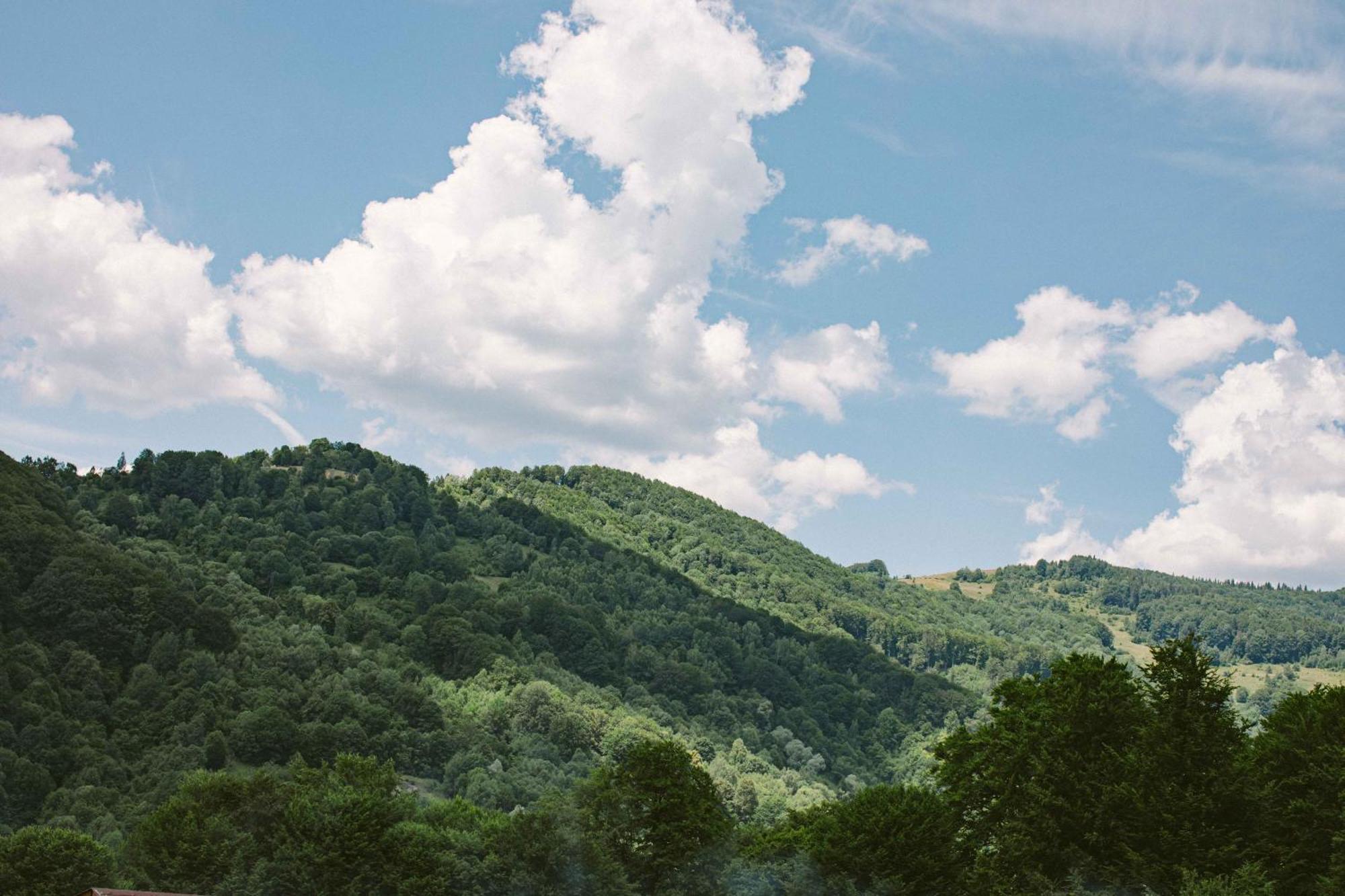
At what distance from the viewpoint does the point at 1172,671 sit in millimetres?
55781

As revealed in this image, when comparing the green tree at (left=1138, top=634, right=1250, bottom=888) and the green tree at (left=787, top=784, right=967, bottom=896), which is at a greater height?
the green tree at (left=1138, top=634, right=1250, bottom=888)

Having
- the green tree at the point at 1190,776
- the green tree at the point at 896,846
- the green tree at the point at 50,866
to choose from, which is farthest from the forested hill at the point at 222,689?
the green tree at the point at 1190,776

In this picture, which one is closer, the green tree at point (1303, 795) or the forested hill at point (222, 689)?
the green tree at point (1303, 795)

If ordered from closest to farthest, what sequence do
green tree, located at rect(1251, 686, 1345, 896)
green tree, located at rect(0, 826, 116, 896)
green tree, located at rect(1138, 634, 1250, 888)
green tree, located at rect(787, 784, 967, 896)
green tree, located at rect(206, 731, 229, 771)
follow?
green tree, located at rect(1251, 686, 1345, 896)
green tree, located at rect(1138, 634, 1250, 888)
green tree, located at rect(0, 826, 116, 896)
green tree, located at rect(787, 784, 967, 896)
green tree, located at rect(206, 731, 229, 771)

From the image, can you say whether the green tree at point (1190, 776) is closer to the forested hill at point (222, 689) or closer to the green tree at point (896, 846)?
the green tree at point (896, 846)

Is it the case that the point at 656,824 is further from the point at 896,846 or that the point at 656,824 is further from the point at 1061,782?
the point at 1061,782

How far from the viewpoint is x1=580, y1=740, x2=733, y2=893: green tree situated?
70.4 meters

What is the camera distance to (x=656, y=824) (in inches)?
2822

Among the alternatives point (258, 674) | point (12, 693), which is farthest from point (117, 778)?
point (258, 674)

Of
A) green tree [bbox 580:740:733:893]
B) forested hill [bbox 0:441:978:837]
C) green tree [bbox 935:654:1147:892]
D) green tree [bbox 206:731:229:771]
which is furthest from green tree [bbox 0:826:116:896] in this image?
green tree [bbox 206:731:229:771]

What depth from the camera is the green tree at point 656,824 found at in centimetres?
7038

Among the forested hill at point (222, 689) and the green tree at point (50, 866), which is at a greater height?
the forested hill at point (222, 689)

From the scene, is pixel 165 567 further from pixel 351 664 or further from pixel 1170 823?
pixel 1170 823

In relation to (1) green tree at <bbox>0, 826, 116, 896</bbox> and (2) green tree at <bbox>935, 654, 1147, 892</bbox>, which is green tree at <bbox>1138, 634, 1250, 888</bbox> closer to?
(2) green tree at <bbox>935, 654, 1147, 892</bbox>
